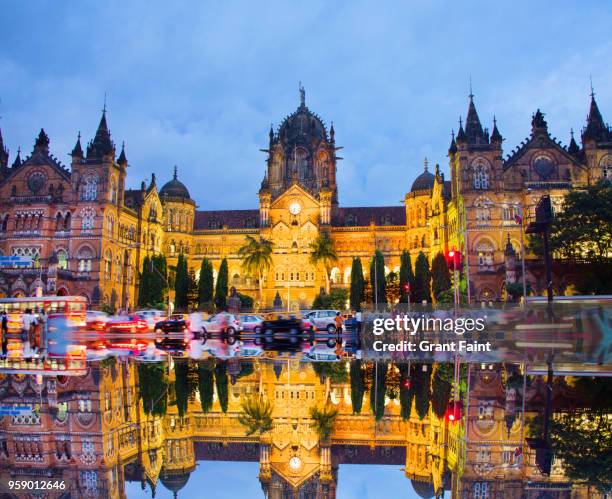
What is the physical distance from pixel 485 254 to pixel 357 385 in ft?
162

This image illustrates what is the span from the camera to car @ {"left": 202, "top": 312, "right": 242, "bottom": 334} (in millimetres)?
42438

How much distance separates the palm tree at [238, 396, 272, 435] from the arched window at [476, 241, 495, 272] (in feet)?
170

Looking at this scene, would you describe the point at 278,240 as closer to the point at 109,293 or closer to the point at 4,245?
the point at 109,293

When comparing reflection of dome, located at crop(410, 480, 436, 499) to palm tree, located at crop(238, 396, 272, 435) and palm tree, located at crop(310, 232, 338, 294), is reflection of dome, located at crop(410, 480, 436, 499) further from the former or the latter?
palm tree, located at crop(310, 232, 338, 294)

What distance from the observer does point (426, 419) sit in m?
12.9

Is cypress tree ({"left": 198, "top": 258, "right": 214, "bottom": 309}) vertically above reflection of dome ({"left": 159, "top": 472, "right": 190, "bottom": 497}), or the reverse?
cypress tree ({"left": 198, "top": 258, "right": 214, "bottom": 309})

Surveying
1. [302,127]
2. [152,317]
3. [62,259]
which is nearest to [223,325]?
[152,317]

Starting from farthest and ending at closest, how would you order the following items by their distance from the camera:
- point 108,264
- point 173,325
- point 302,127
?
point 302,127 < point 108,264 < point 173,325

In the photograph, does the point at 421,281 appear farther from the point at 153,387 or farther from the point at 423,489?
the point at 423,489

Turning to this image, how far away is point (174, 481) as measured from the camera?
823cm

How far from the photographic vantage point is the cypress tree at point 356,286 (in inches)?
2872

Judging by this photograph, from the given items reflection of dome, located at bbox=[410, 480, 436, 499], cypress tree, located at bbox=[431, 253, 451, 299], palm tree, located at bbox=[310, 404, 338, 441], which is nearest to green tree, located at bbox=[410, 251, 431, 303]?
cypress tree, located at bbox=[431, 253, 451, 299]

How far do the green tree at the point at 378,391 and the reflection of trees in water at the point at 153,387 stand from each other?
4.48 metres

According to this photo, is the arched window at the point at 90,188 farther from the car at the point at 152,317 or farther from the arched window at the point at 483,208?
the arched window at the point at 483,208
